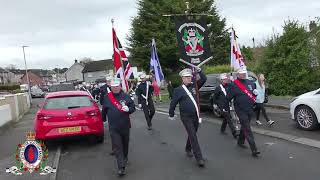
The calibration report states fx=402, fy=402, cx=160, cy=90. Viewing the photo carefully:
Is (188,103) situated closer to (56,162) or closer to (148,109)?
(56,162)

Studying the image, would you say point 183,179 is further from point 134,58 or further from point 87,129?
point 134,58

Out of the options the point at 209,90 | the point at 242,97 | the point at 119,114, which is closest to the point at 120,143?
the point at 119,114

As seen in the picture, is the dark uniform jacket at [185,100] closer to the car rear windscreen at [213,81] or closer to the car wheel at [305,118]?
the car wheel at [305,118]

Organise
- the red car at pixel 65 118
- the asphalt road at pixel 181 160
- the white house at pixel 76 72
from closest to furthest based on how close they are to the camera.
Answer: the asphalt road at pixel 181 160 → the red car at pixel 65 118 → the white house at pixel 76 72

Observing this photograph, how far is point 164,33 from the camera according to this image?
121 feet

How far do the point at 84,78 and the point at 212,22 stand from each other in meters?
69.4

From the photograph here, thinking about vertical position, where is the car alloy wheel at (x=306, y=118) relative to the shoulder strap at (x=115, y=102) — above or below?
below

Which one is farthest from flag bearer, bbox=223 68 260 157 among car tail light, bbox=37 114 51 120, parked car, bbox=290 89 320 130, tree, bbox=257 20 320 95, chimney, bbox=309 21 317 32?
chimney, bbox=309 21 317 32

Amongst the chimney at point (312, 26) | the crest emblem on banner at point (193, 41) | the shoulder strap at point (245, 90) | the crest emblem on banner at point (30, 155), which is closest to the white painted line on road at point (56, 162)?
the crest emblem on banner at point (30, 155)

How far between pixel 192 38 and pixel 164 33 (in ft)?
87.7

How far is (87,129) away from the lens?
959 centimetres

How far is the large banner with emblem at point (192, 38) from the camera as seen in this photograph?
1034cm

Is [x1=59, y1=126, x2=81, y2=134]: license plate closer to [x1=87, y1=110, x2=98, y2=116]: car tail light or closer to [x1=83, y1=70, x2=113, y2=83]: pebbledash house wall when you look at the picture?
[x1=87, y1=110, x2=98, y2=116]: car tail light

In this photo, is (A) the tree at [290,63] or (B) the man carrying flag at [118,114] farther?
(A) the tree at [290,63]
